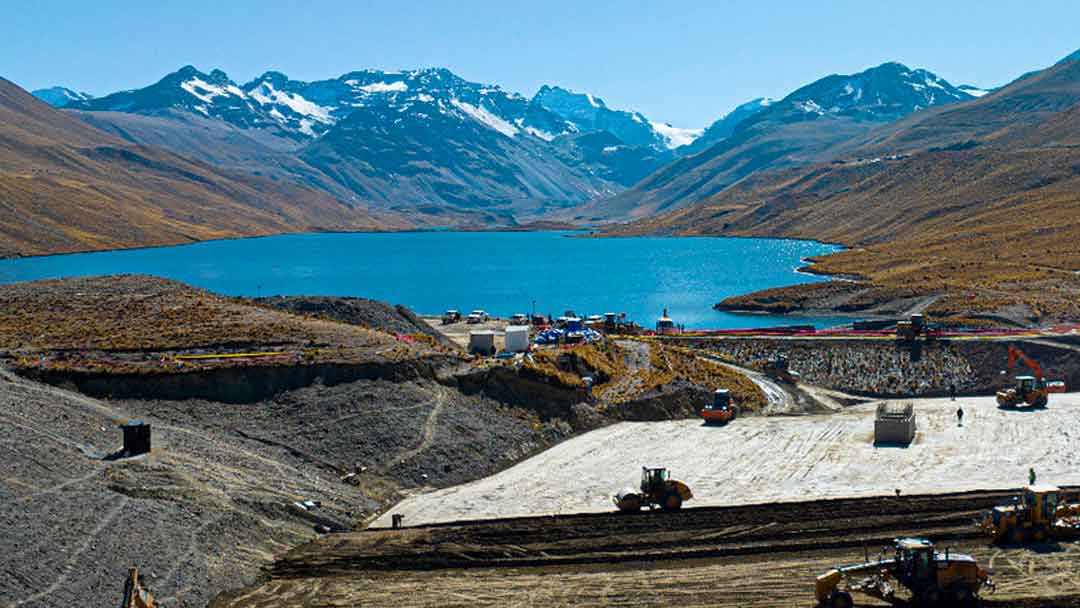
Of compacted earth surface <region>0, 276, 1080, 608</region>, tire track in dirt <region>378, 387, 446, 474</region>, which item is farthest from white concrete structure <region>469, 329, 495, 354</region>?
tire track in dirt <region>378, 387, 446, 474</region>

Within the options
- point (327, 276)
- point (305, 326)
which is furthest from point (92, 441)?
point (327, 276)

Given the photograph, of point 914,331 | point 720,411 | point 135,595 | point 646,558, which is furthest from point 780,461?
point 914,331

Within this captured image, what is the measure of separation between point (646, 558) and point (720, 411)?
21.0m

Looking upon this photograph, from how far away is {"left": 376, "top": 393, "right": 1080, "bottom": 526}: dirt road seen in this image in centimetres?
3678

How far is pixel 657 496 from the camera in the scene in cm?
3412

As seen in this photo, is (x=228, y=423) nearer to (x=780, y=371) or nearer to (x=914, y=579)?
(x=914, y=579)

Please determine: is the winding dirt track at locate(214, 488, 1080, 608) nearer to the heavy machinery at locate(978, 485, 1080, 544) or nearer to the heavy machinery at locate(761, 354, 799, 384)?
the heavy machinery at locate(978, 485, 1080, 544)

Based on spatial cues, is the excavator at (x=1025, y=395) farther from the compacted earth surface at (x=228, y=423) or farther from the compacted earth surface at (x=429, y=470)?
the compacted earth surface at (x=228, y=423)

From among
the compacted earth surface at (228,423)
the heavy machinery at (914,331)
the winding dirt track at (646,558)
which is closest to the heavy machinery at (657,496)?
the winding dirt track at (646,558)

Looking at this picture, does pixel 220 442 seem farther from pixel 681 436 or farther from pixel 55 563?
pixel 681 436

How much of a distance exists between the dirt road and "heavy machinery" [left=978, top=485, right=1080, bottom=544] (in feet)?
21.3

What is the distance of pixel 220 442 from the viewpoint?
1516 inches

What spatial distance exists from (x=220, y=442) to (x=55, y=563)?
41.4 feet

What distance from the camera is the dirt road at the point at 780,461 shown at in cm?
3678
